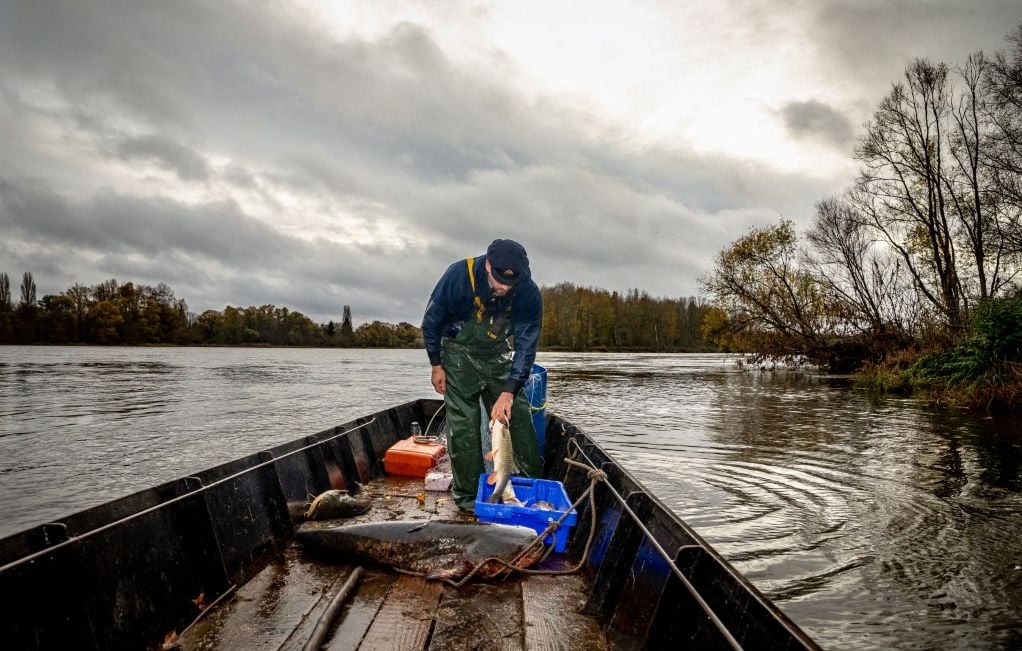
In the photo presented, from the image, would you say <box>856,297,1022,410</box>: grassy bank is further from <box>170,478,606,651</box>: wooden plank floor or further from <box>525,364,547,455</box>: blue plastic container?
<box>170,478,606,651</box>: wooden plank floor

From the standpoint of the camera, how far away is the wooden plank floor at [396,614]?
2607mm

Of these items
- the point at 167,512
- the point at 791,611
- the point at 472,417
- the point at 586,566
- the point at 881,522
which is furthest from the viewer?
the point at 881,522

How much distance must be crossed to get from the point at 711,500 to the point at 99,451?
11.5 metres

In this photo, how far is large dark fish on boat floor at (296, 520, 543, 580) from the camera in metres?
3.25

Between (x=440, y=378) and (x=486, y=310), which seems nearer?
(x=486, y=310)

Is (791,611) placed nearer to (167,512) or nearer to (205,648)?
(205,648)

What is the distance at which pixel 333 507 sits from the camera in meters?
4.30

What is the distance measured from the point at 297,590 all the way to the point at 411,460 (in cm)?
315

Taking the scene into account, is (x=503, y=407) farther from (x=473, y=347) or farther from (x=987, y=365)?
(x=987, y=365)

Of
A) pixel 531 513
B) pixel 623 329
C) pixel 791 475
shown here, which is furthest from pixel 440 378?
pixel 623 329

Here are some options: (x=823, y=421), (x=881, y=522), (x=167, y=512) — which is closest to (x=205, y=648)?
(x=167, y=512)

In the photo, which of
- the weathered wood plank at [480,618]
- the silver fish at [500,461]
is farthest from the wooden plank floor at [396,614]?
the silver fish at [500,461]

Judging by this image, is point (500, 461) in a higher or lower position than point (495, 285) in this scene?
lower

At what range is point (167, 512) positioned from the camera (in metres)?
2.93
